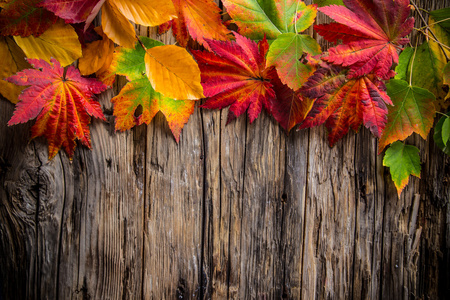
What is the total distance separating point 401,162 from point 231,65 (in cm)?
80

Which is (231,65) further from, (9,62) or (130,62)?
(9,62)

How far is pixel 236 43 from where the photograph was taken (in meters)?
0.91

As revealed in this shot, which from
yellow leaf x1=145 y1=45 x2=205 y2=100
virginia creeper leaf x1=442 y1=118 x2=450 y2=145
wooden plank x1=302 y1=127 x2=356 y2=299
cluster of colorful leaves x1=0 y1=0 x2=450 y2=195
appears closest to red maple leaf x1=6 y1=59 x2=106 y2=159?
cluster of colorful leaves x1=0 y1=0 x2=450 y2=195

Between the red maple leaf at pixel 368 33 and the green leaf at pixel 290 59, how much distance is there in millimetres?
81

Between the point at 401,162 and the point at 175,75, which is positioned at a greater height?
the point at 175,75

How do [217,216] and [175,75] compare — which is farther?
[217,216]

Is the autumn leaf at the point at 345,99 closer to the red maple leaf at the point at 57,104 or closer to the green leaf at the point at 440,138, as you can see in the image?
the green leaf at the point at 440,138

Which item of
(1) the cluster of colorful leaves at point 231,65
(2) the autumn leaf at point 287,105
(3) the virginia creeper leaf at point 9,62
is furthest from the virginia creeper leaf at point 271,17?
(3) the virginia creeper leaf at point 9,62

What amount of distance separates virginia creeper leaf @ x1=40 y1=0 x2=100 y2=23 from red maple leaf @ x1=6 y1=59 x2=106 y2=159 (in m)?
0.16

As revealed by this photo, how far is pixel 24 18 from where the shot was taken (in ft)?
2.73

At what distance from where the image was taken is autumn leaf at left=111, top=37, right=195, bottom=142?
926mm

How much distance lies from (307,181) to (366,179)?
27 centimetres

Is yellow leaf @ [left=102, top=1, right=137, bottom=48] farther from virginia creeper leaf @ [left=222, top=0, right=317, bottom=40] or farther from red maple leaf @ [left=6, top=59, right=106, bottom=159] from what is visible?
virginia creeper leaf @ [left=222, top=0, right=317, bottom=40]

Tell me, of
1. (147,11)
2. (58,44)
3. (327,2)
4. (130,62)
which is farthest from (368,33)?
(58,44)
